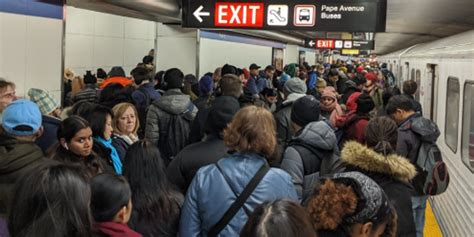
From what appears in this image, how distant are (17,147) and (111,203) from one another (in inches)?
42.3

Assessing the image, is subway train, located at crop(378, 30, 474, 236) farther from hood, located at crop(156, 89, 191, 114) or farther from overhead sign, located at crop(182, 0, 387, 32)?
hood, located at crop(156, 89, 191, 114)

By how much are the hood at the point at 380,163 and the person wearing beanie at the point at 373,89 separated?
5.01 meters

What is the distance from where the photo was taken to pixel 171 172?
3.28m

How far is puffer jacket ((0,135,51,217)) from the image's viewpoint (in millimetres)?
2820

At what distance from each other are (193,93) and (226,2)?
1192 millimetres

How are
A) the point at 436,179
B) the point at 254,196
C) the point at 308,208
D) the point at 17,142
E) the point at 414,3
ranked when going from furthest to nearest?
1. the point at 414,3
2. the point at 436,179
3. the point at 17,142
4. the point at 254,196
5. the point at 308,208

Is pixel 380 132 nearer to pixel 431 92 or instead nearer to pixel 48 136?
pixel 48 136

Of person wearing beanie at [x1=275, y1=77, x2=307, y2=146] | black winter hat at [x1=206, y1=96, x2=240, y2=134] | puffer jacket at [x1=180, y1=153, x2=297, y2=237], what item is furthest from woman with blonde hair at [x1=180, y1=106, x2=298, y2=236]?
person wearing beanie at [x1=275, y1=77, x2=307, y2=146]

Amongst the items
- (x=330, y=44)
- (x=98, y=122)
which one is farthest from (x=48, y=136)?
(x=330, y=44)

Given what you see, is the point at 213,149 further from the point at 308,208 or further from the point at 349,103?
the point at 349,103

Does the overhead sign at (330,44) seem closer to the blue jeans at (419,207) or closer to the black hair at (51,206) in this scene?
the blue jeans at (419,207)

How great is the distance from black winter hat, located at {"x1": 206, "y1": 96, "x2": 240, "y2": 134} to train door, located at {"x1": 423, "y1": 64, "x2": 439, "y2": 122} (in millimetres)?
6088

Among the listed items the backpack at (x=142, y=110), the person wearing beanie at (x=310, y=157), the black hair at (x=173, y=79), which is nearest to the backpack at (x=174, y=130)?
the black hair at (x=173, y=79)

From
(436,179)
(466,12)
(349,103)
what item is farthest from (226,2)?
(436,179)
